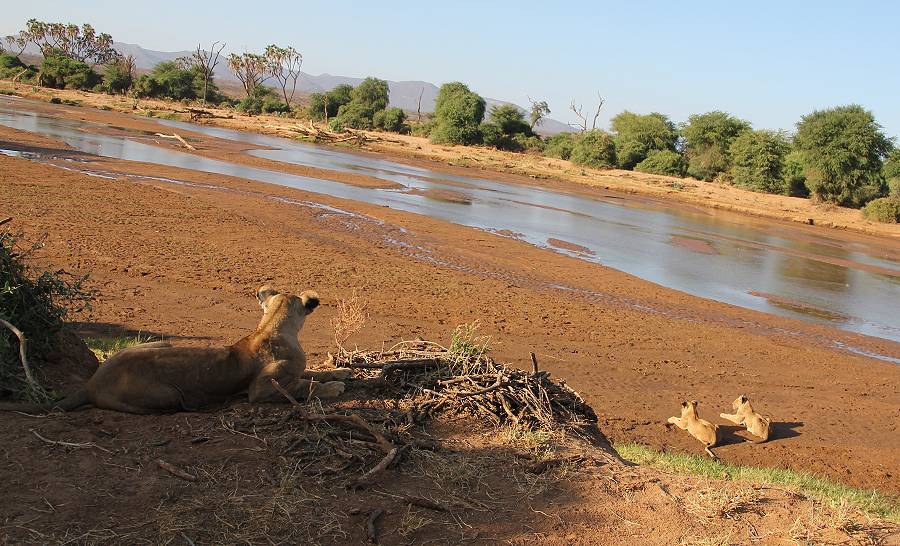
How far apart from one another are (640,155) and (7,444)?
206 feet

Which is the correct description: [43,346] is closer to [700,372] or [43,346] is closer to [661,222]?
[700,372]

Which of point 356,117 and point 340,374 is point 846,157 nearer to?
point 356,117

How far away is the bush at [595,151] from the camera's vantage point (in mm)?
62987

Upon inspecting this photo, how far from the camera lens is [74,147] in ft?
106

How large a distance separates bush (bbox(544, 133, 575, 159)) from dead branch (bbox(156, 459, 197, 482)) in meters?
64.2

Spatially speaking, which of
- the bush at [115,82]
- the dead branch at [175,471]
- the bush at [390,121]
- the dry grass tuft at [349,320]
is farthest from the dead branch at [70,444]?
the bush at [115,82]

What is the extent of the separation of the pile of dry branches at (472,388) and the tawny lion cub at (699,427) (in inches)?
Result: 137

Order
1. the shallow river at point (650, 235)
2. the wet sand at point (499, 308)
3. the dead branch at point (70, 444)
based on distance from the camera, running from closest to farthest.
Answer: the dead branch at point (70, 444), the wet sand at point (499, 308), the shallow river at point (650, 235)

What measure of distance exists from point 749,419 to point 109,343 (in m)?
8.19

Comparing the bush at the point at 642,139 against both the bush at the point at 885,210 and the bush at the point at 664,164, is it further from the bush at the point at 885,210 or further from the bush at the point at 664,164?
the bush at the point at 885,210

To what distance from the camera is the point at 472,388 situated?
6.18 metres

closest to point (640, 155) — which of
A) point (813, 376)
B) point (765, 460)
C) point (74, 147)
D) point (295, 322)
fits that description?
point (74, 147)

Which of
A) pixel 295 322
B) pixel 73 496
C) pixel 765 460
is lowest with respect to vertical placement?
pixel 765 460

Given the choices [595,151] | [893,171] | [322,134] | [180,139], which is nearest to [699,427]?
[180,139]
